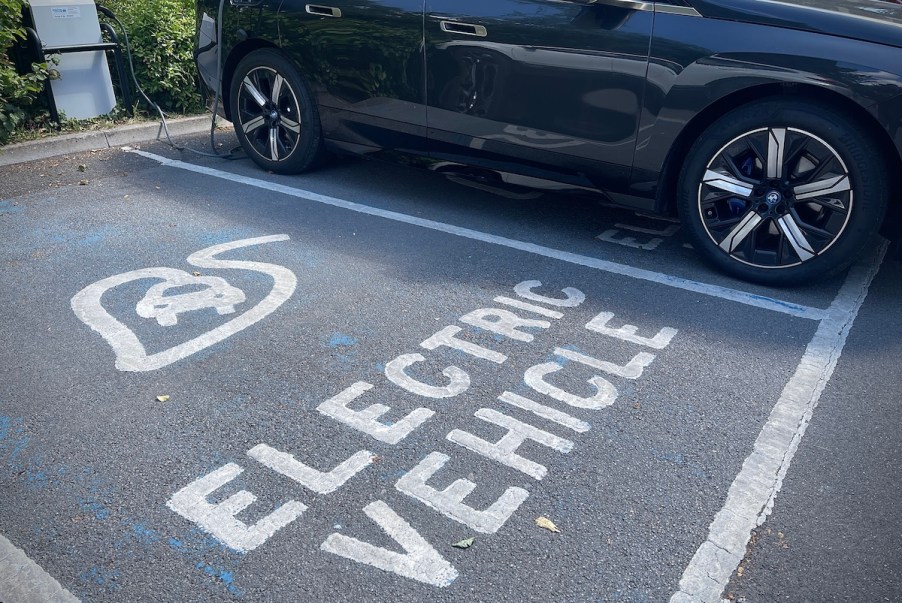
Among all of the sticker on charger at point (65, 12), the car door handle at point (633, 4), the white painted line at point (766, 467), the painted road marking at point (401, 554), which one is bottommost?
the white painted line at point (766, 467)

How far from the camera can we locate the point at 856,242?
4004mm

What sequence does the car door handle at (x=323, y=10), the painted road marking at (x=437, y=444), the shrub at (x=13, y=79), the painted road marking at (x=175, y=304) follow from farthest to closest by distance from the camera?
1. the shrub at (x=13, y=79)
2. the car door handle at (x=323, y=10)
3. the painted road marking at (x=175, y=304)
4. the painted road marking at (x=437, y=444)

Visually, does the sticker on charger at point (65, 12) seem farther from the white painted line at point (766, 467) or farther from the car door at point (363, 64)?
the white painted line at point (766, 467)

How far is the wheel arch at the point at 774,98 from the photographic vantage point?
152 inches

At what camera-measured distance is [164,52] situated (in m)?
7.50

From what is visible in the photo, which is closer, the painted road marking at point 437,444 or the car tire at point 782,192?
the painted road marking at point 437,444

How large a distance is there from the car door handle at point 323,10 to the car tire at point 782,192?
2.54 meters

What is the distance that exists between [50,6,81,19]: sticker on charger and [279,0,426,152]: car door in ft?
8.07

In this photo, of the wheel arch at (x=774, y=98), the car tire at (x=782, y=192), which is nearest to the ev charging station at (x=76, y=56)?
the wheel arch at (x=774, y=98)

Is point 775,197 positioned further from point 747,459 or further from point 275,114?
point 275,114

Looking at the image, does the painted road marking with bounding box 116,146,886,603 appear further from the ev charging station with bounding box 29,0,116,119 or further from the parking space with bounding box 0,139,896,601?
the ev charging station with bounding box 29,0,116,119

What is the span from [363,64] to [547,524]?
3619 mm

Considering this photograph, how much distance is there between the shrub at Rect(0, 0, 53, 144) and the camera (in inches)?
239

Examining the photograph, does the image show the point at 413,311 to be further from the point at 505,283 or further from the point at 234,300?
the point at 234,300
